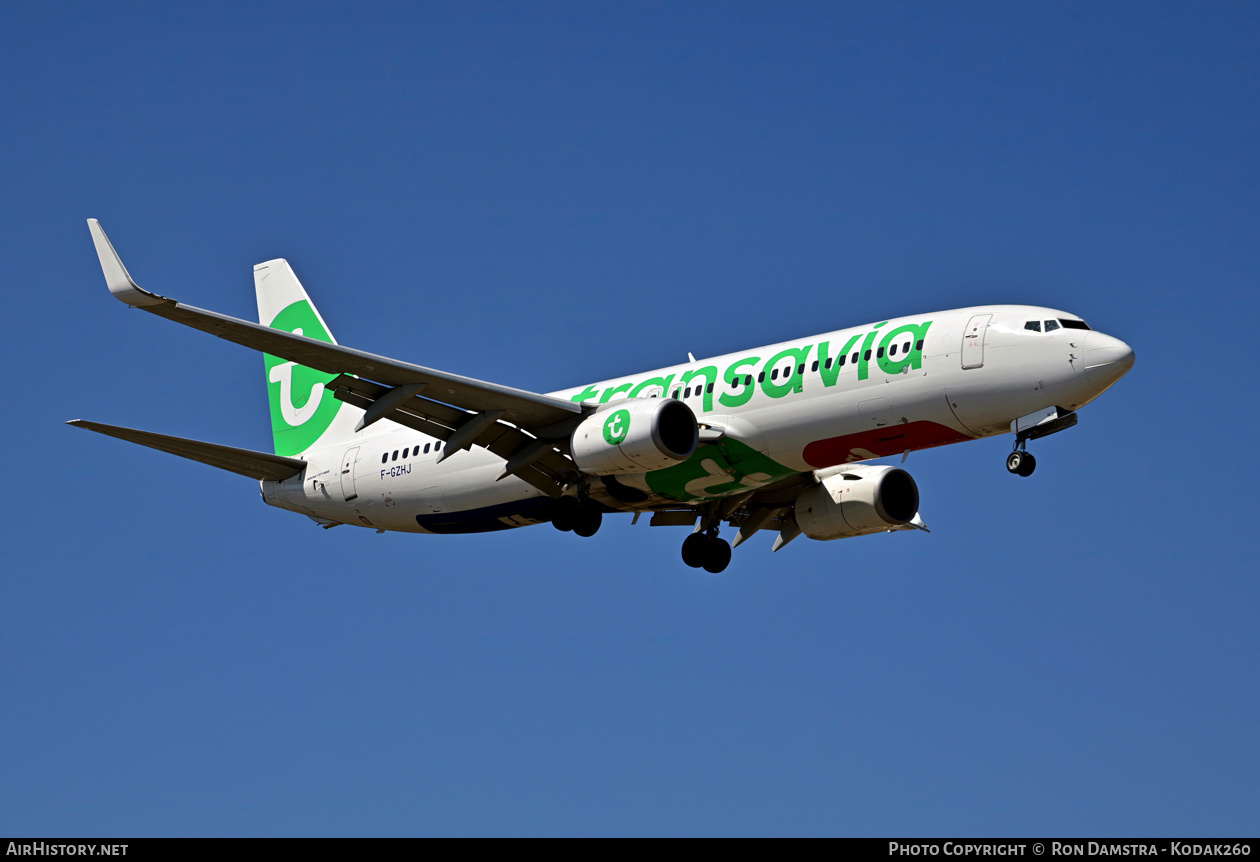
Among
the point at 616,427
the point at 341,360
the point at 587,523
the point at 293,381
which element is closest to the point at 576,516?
the point at 587,523

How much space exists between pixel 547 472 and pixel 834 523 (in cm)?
774

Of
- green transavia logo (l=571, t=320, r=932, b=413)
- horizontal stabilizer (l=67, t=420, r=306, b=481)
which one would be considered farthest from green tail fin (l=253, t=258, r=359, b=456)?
green transavia logo (l=571, t=320, r=932, b=413)

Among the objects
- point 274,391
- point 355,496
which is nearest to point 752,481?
point 355,496

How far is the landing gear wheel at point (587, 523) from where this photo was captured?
3331cm

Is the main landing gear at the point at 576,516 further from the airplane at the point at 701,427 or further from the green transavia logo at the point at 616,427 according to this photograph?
the green transavia logo at the point at 616,427

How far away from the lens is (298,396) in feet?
142

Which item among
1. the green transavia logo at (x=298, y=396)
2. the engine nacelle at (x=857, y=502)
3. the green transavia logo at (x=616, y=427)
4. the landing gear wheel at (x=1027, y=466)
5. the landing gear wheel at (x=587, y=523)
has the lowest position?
the landing gear wheel at (x=1027, y=466)

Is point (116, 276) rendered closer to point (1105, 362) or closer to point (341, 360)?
point (341, 360)

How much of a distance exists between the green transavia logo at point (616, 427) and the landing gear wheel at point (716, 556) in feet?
23.2

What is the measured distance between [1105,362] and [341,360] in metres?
15.5

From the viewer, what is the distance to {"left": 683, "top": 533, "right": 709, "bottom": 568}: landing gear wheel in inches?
1462

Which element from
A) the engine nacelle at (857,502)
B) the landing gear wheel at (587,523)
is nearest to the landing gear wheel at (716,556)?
the engine nacelle at (857,502)

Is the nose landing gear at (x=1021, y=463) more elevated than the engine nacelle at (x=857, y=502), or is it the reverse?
the engine nacelle at (x=857, y=502)
